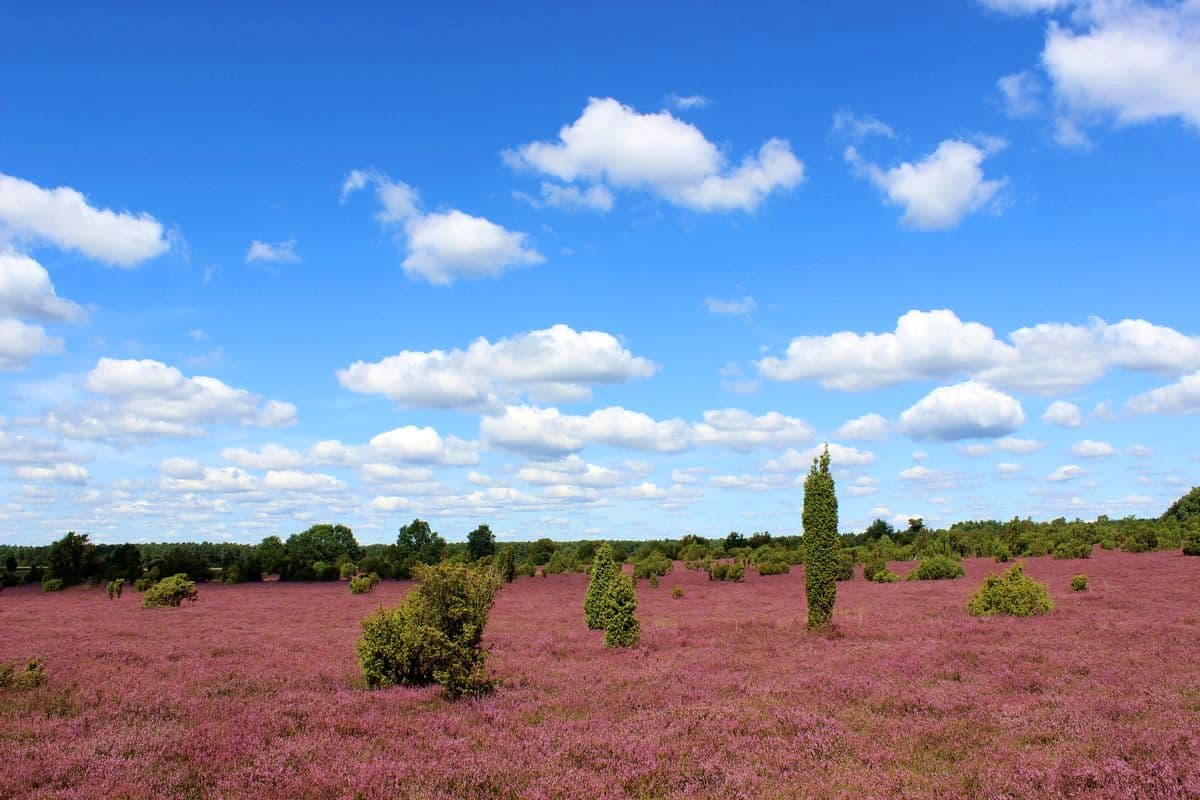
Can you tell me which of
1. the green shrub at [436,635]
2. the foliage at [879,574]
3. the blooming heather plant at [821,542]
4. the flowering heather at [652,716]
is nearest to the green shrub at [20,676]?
the flowering heather at [652,716]

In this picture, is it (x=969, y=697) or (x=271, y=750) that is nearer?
(x=271, y=750)

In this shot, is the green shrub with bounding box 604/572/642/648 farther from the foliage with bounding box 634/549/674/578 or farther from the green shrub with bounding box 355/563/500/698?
the foliage with bounding box 634/549/674/578

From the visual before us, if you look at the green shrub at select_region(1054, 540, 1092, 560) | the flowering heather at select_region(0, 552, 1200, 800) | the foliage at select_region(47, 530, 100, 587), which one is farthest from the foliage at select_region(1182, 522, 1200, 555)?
the foliage at select_region(47, 530, 100, 587)

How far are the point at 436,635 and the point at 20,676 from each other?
9399 mm

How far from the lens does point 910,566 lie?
58.3m

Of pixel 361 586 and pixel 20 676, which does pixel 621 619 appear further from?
pixel 361 586

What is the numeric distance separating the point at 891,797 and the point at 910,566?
54.8 metres

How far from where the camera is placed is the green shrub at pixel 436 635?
599 inches

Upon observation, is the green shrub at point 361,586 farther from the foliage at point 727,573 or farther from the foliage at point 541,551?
the foliage at point 541,551

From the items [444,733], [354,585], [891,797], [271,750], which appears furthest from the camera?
[354,585]

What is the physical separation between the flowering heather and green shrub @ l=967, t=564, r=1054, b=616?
0.82 metres

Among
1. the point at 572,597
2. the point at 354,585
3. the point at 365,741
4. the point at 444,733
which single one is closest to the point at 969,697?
the point at 444,733

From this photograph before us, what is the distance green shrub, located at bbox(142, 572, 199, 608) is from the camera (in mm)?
39469

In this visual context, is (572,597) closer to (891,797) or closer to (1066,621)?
(1066,621)
